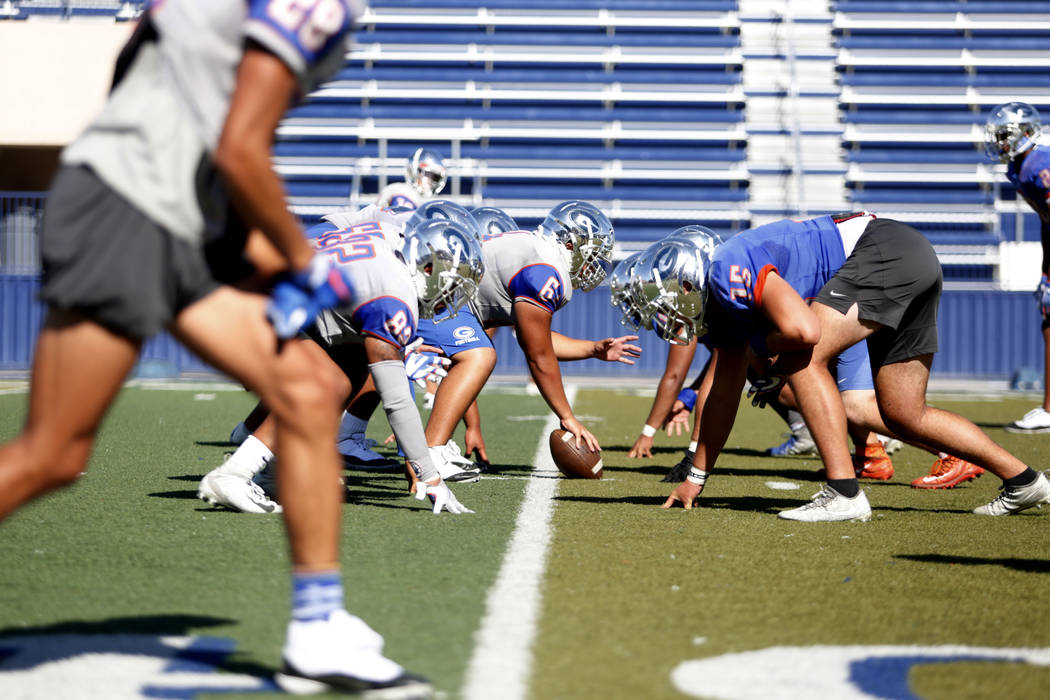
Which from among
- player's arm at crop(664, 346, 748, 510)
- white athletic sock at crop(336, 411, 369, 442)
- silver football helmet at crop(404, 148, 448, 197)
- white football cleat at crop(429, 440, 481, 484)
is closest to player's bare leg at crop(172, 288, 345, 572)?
player's arm at crop(664, 346, 748, 510)

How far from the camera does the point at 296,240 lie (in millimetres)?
2662

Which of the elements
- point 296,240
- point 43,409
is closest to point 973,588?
point 296,240

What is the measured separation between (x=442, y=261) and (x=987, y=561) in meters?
2.51

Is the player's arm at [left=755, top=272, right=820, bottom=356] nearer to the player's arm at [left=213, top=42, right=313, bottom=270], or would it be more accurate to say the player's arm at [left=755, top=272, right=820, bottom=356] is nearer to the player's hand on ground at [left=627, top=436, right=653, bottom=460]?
the player's arm at [left=213, top=42, right=313, bottom=270]

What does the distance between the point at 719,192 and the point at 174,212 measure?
24273mm

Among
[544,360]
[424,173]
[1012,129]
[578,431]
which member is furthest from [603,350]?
[1012,129]

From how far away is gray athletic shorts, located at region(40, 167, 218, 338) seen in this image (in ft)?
8.51

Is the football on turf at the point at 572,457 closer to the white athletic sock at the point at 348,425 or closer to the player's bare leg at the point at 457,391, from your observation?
the player's bare leg at the point at 457,391

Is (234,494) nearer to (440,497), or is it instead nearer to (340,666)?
(440,497)

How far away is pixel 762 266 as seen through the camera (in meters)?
5.23

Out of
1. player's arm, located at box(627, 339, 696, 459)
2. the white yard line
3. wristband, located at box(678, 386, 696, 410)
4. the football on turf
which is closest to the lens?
the white yard line

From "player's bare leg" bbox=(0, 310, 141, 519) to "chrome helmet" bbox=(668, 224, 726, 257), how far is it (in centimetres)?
321

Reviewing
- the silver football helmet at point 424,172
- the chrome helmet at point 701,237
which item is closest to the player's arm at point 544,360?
the chrome helmet at point 701,237

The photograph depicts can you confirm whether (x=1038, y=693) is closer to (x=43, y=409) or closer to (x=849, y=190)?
(x=43, y=409)
